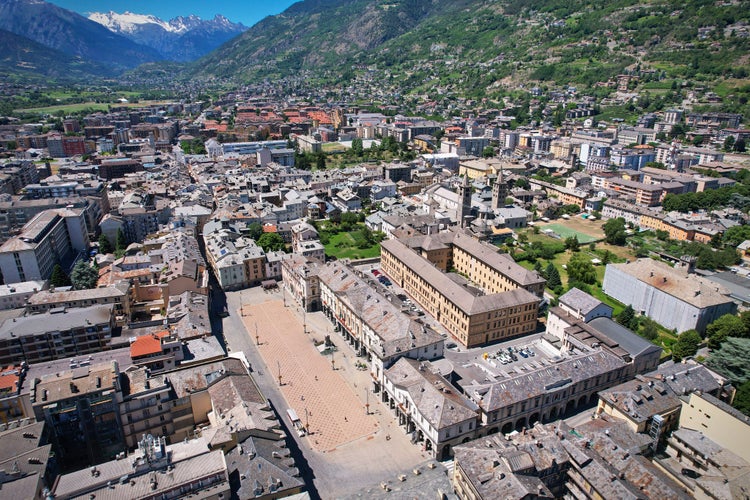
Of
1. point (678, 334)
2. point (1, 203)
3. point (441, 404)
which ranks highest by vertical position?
point (1, 203)

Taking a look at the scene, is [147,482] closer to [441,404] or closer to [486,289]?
[441,404]

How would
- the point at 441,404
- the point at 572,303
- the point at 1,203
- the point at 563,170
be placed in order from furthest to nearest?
the point at 563,170, the point at 1,203, the point at 572,303, the point at 441,404

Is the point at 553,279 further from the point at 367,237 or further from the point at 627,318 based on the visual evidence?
the point at 367,237

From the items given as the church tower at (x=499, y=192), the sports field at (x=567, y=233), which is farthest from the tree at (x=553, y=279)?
the church tower at (x=499, y=192)

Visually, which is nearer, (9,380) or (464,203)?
(9,380)

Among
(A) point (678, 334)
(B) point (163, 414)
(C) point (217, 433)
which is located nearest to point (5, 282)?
(B) point (163, 414)

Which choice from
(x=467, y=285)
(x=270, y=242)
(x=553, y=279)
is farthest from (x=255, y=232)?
(x=553, y=279)
